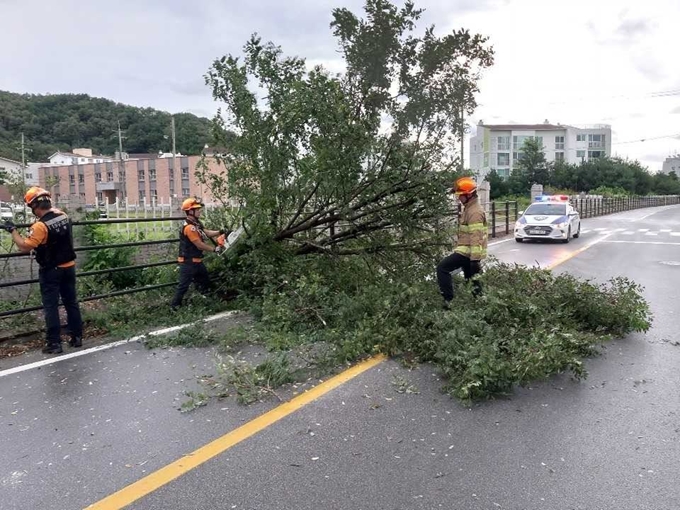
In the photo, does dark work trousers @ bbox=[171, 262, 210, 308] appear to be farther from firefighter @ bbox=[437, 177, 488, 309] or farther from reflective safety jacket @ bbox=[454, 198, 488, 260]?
reflective safety jacket @ bbox=[454, 198, 488, 260]

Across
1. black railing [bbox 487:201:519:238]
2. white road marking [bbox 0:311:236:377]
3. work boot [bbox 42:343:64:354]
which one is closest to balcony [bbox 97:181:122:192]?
black railing [bbox 487:201:519:238]

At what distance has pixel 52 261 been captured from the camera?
5688 mm

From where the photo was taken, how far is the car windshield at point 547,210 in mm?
20656

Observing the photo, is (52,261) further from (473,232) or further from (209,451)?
(473,232)

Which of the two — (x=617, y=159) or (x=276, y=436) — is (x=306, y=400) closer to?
(x=276, y=436)

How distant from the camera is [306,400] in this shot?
4.19 metres

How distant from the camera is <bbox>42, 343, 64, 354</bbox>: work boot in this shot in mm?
5539

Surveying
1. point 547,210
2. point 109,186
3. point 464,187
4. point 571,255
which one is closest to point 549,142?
point 109,186

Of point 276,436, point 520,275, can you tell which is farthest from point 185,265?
point 520,275

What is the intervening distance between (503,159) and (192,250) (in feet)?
342

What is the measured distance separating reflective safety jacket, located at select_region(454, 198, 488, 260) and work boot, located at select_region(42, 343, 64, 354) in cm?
464

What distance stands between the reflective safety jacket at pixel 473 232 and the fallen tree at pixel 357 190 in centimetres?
45

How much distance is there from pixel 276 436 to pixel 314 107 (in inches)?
170

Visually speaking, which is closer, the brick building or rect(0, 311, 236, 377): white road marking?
rect(0, 311, 236, 377): white road marking
